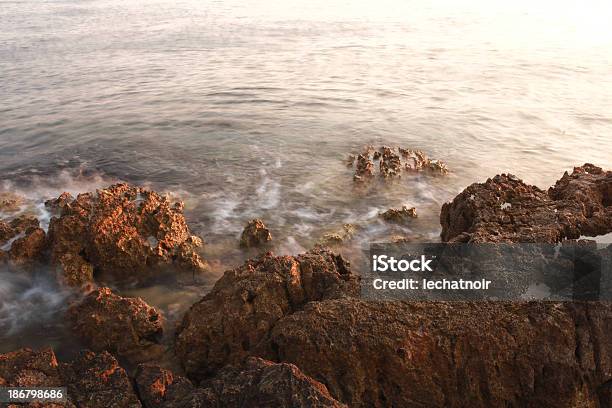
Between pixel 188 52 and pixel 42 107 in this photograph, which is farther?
pixel 188 52

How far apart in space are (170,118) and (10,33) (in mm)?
18356

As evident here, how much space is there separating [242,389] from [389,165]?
7371mm

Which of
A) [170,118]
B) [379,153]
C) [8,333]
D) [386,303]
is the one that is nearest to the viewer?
[386,303]

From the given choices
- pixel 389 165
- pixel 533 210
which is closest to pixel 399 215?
pixel 389 165

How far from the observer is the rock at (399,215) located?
793 centimetres

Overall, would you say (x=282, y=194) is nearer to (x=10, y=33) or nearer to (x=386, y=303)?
(x=386, y=303)

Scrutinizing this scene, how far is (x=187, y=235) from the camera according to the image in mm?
7145

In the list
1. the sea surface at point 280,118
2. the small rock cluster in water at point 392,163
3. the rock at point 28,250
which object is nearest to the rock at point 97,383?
the sea surface at point 280,118

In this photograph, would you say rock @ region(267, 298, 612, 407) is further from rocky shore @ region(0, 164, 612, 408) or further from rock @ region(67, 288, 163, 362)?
rock @ region(67, 288, 163, 362)

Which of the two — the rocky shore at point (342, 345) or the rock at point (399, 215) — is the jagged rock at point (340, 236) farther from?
the rocky shore at point (342, 345)

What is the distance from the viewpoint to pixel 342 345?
374cm

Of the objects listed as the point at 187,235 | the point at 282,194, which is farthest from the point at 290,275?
the point at 282,194

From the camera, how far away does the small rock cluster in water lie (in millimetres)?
9664

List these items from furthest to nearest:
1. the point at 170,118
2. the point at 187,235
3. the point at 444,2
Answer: the point at 444,2, the point at 170,118, the point at 187,235
